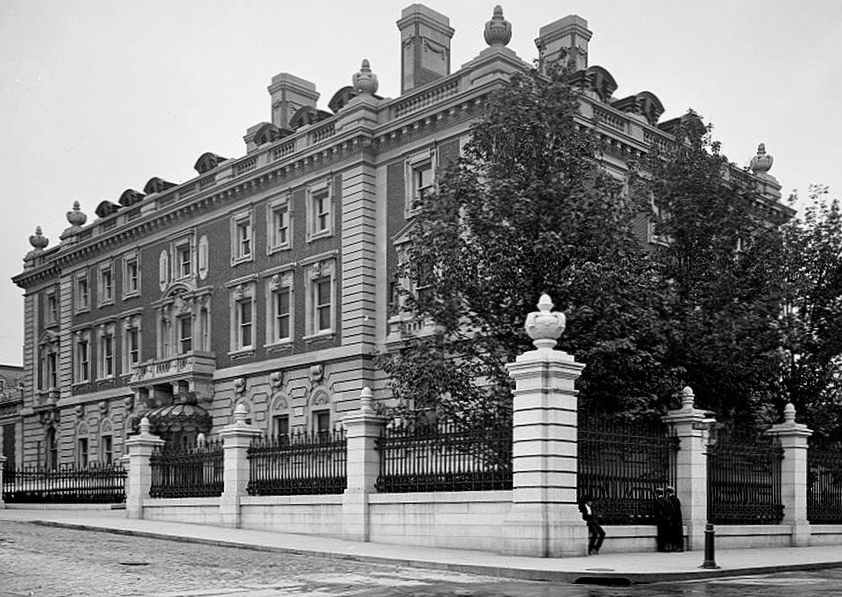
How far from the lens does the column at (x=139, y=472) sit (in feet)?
95.6

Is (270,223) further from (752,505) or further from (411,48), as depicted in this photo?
(752,505)

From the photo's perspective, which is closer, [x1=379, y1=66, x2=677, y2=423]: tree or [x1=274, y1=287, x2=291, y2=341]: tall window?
Answer: [x1=379, y1=66, x2=677, y2=423]: tree

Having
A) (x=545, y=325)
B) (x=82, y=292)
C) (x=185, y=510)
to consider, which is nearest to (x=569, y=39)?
(x=185, y=510)

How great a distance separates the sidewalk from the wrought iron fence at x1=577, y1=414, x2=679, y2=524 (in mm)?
858

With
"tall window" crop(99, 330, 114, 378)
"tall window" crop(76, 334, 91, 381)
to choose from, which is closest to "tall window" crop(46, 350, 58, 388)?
"tall window" crop(76, 334, 91, 381)

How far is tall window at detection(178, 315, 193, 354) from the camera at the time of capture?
1925 inches

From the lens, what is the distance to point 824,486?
27.9m

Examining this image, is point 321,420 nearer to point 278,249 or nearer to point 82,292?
point 278,249

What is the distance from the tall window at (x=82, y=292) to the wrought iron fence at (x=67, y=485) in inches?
769

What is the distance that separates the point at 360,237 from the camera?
4038cm

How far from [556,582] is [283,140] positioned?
30.1 m

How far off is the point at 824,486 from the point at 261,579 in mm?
16566

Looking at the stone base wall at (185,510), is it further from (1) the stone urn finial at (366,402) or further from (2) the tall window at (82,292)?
(2) the tall window at (82,292)

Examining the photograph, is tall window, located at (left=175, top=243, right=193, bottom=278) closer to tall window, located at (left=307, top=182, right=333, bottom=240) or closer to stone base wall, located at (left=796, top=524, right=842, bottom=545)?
tall window, located at (left=307, top=182, right=333, bottom=240)
